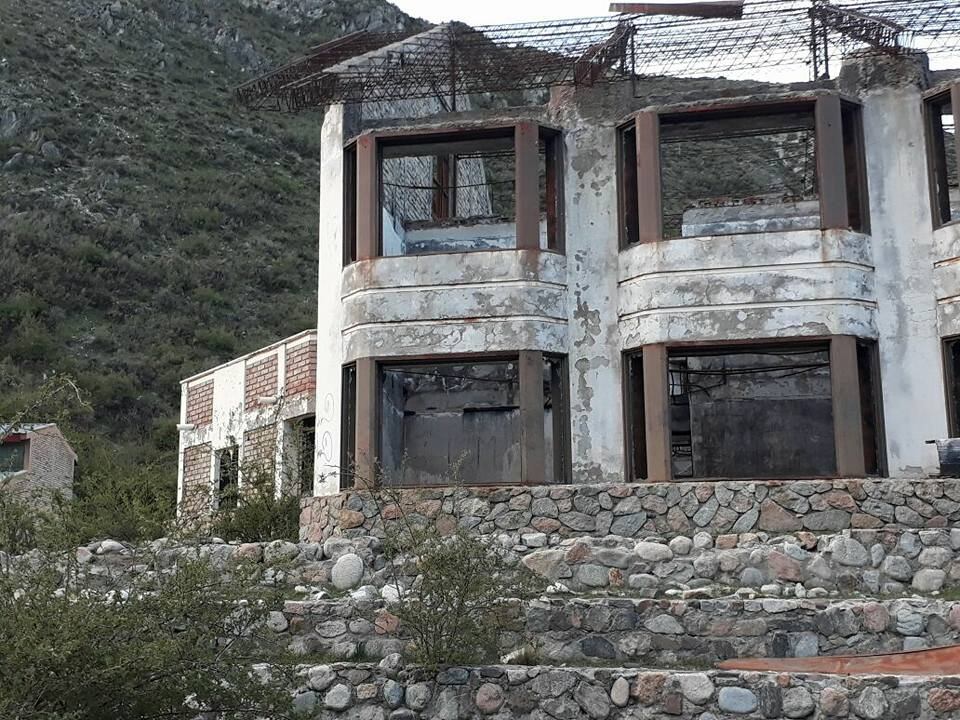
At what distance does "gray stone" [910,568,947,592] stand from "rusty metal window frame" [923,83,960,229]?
18.5 feet

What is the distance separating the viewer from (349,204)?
19781 millimetres

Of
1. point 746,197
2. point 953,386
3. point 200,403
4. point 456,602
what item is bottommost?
point 456,602

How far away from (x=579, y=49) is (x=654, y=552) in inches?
324

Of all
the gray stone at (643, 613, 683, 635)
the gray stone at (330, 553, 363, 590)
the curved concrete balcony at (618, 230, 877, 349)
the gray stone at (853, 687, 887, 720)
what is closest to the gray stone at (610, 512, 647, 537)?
the curved concrete balcony at (618, 230, 877, 349)

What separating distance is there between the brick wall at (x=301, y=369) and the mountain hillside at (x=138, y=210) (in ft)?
66.5

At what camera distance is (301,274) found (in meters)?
57.8

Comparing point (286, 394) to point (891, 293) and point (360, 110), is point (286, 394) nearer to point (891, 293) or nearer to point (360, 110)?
point (360, 110)

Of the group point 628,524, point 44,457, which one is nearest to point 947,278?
point 628,524

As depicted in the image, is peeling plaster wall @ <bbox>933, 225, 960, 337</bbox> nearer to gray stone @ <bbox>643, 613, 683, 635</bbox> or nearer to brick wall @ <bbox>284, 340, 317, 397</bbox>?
gray stone @ <bbox>643, 613, 683, 635</bbox>

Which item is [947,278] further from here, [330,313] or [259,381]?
[259,381]

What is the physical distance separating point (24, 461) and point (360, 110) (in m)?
17.6

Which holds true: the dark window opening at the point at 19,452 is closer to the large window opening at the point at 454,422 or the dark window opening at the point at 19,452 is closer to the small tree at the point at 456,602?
the large window opening at the point at 454,422

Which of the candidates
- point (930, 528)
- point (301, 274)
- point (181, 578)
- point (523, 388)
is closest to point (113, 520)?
point (523, 388)

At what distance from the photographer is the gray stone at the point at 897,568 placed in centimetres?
1477
